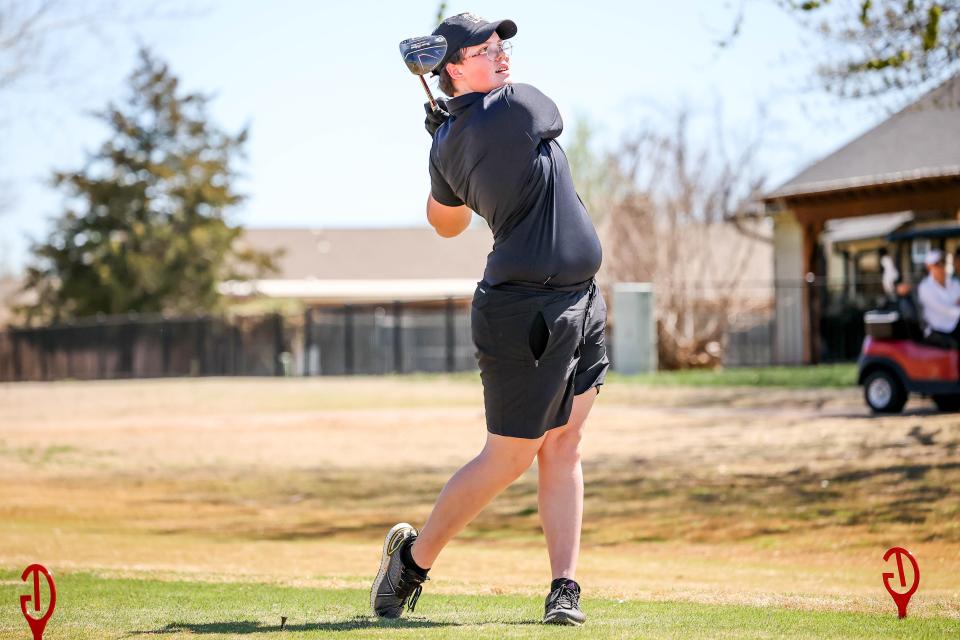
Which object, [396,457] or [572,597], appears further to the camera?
[396,457]

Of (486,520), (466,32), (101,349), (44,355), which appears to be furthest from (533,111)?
(44,355)

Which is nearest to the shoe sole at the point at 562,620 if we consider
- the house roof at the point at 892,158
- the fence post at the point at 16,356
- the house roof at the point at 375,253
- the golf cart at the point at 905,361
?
the golf cart at the point at 905,361

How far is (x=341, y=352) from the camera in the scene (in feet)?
129

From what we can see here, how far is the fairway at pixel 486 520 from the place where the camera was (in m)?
4.85

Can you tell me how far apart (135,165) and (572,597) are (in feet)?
152

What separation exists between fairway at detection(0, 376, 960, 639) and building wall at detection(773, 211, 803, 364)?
10.3 meters

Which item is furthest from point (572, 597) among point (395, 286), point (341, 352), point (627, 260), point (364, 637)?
point (395, 286)

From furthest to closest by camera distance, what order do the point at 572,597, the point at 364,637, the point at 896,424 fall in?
the point at 896,424 → the point at 572,597 → the point at 364,637

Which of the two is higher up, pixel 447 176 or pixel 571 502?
pixel 447 176

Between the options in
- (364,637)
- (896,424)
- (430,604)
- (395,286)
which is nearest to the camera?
(364,637)

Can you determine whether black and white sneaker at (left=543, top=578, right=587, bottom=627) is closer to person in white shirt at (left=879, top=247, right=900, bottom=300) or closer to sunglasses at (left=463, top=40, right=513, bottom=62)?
sunglasses at (left=463, top=40, right=513, bottom=62)

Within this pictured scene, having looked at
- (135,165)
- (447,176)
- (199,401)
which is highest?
(135,165)

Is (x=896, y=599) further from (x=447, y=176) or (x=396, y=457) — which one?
(x=396, y=457)

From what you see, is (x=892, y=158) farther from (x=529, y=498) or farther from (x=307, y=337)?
(x=307, y=337)
